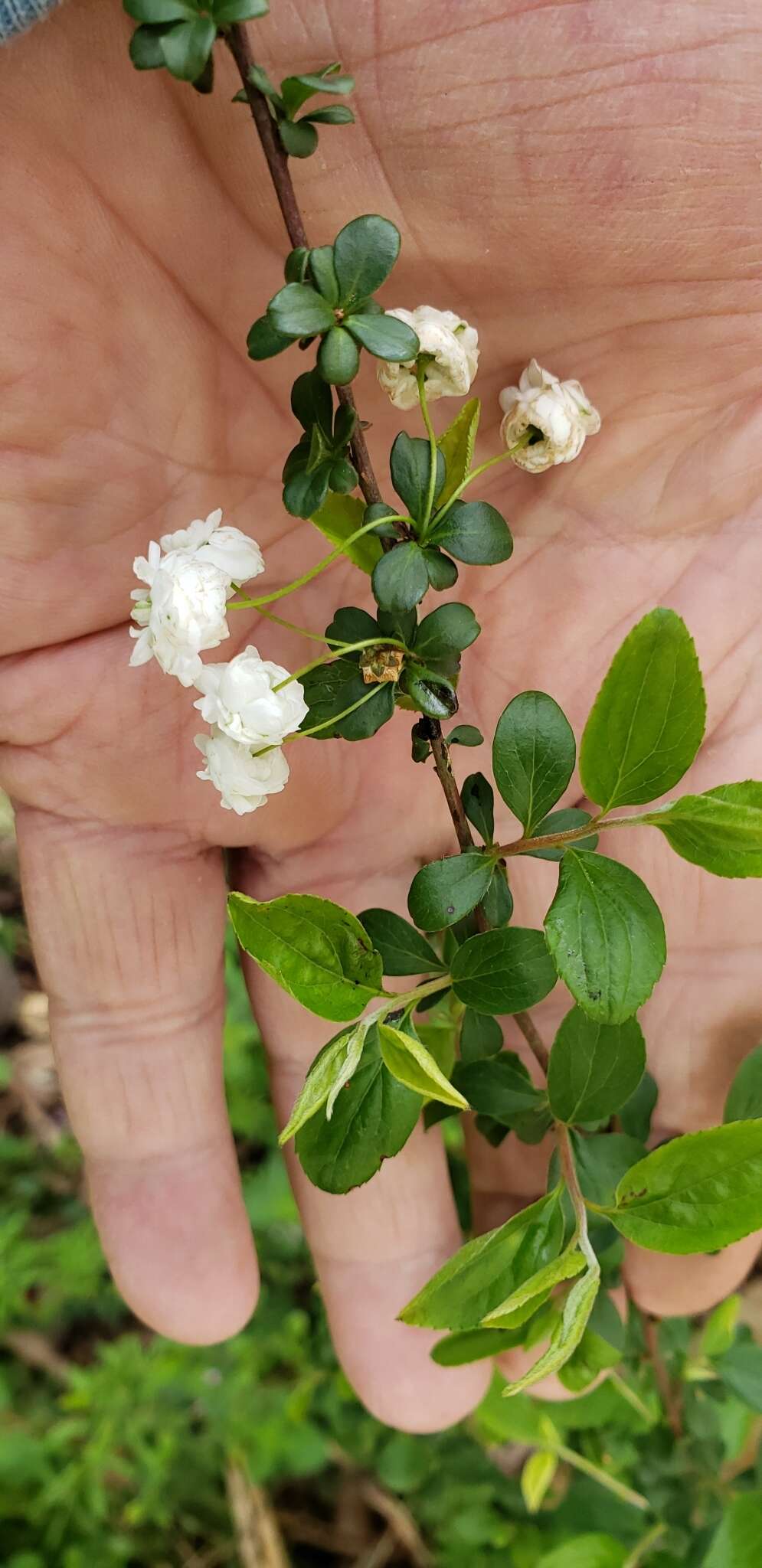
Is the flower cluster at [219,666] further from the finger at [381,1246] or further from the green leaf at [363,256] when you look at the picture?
the finger at [381,1246]

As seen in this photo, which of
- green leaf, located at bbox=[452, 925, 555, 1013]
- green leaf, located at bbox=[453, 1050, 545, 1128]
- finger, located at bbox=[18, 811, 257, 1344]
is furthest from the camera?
finger, located at bbox=[18, 811, 257, 1344]

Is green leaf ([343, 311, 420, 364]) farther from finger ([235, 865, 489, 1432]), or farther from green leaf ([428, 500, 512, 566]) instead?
finger ([235, 865, 489, 1432])

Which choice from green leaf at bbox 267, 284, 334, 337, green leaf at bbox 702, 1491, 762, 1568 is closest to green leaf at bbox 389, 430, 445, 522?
green leaf at bbox 267, 284, 334, 337

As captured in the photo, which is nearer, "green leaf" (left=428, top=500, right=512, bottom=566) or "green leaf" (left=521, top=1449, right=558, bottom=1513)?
"green leaf" (left=428, top=500, right=512, bottom=566)

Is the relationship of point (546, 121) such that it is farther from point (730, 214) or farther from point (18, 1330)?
point (18, 1330)

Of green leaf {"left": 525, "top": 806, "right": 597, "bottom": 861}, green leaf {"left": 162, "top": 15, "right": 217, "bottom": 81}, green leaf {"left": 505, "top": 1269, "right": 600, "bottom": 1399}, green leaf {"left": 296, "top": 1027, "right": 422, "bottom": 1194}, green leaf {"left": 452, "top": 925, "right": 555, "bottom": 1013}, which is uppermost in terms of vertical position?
green leaf {"left": 162, "top": 15, "right": 217, "bottom": 81}

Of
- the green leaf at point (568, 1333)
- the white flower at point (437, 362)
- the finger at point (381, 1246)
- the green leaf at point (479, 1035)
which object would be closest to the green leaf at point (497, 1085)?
the green leaf at point (479, 1035)
